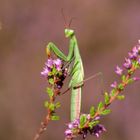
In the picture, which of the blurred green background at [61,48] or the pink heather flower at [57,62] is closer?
the pink heather flower at [57,62]

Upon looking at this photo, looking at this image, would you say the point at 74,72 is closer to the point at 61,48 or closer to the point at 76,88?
the point at 76,88

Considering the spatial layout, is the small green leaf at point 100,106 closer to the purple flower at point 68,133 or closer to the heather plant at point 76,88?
the heather plant at point 76,88

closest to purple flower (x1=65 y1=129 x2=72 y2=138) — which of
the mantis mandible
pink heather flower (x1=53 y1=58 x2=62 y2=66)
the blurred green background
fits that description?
the mantis mandible

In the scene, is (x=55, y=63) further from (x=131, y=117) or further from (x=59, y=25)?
(x=59, y=25)

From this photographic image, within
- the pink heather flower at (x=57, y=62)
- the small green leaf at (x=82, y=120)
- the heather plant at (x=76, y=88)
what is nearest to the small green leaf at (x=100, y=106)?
the heather plant at (x=76, y=88)

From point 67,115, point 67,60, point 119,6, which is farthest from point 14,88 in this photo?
point 67,60
